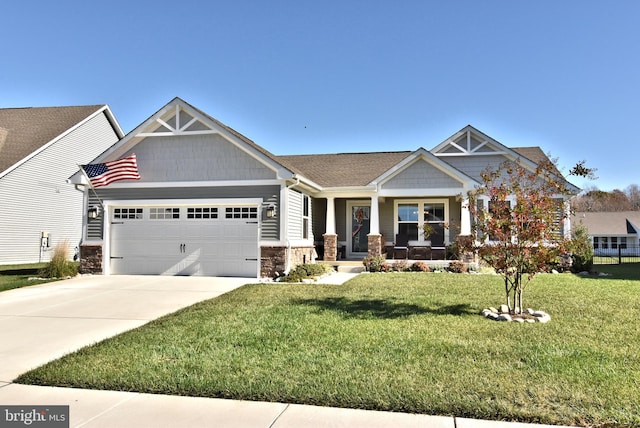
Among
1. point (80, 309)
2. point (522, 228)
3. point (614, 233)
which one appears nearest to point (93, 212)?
point (80, 309)

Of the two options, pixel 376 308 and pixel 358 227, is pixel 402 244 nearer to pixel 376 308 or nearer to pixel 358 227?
pixel 358 227

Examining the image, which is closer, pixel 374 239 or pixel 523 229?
pixel 523 229

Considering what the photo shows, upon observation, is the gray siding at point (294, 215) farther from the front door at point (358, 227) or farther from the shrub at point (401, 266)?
the front door at point (358, 227)

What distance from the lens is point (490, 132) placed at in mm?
18625

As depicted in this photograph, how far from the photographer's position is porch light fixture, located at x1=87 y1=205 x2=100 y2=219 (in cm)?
1479

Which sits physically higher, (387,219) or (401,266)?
(387,219)

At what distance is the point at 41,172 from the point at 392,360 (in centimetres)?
2275

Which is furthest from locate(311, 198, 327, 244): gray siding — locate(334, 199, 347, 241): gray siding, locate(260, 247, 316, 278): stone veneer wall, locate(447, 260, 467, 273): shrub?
locate(447, 260, 467, 273): shrub

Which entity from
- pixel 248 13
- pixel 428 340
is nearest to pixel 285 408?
pixel 428 340

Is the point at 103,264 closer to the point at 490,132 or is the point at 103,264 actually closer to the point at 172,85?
the point at 172,85

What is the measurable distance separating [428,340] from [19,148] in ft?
75.9

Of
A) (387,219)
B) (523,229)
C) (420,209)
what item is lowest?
(523,229)

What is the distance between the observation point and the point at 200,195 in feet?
47.0

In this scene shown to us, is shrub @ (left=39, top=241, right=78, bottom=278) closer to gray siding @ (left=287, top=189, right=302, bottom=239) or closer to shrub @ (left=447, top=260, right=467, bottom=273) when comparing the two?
gray siding @ (left=287, top=189, right=302, bottom=239)
